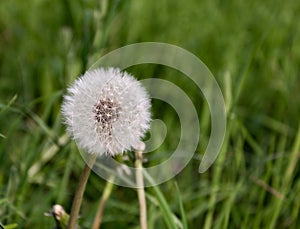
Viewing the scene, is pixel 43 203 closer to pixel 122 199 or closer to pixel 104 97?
pixel 122 199

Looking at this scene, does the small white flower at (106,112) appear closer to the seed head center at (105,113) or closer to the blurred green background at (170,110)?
the seed head center at (105,113)

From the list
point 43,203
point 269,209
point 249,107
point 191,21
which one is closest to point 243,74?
point 269,209

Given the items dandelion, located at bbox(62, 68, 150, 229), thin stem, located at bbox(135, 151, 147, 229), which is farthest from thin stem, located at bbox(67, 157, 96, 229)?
thin stem, located at bbox(135, 151, 147, 229)

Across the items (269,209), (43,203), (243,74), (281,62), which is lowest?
(43,203)

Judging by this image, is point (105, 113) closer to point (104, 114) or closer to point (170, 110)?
point (104, 114)

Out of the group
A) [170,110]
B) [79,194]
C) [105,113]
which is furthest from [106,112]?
[170,110]
